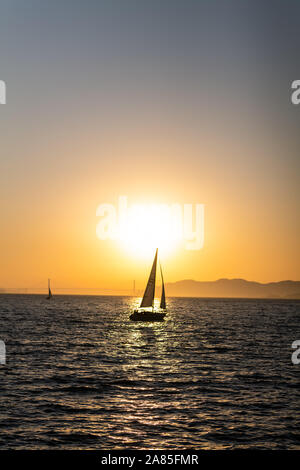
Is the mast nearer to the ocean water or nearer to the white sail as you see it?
the white sail

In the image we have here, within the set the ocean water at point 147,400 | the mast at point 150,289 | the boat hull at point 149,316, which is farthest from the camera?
the boat hull at point 149,316

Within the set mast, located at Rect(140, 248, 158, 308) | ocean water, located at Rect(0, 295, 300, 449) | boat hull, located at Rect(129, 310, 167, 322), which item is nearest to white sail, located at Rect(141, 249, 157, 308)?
mast, located at Rect(140, 248, 158, 308)

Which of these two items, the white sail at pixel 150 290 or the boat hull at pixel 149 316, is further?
the boat hull at pixel 149 316

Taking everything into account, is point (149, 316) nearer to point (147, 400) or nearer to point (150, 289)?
point (150, 289)

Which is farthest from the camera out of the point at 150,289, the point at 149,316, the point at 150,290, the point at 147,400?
the point at 149,316

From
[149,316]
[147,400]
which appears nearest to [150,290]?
[149,316]

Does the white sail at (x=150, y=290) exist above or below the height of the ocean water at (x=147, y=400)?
above

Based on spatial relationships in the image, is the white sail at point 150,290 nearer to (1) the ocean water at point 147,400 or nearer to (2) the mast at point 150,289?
(2) the mast at point 150,289

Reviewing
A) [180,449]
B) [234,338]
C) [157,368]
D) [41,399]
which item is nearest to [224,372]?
[157,368]

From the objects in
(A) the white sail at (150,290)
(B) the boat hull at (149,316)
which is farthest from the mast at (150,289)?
(B) the boat hull at (149,316)

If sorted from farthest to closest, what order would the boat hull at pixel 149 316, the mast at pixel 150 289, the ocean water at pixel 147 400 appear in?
1. the boat hull at pixel 149 316
2. the mast at pixel 150 289
3. the ocean water at pixel 147 400

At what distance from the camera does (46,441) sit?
67.1 feet
